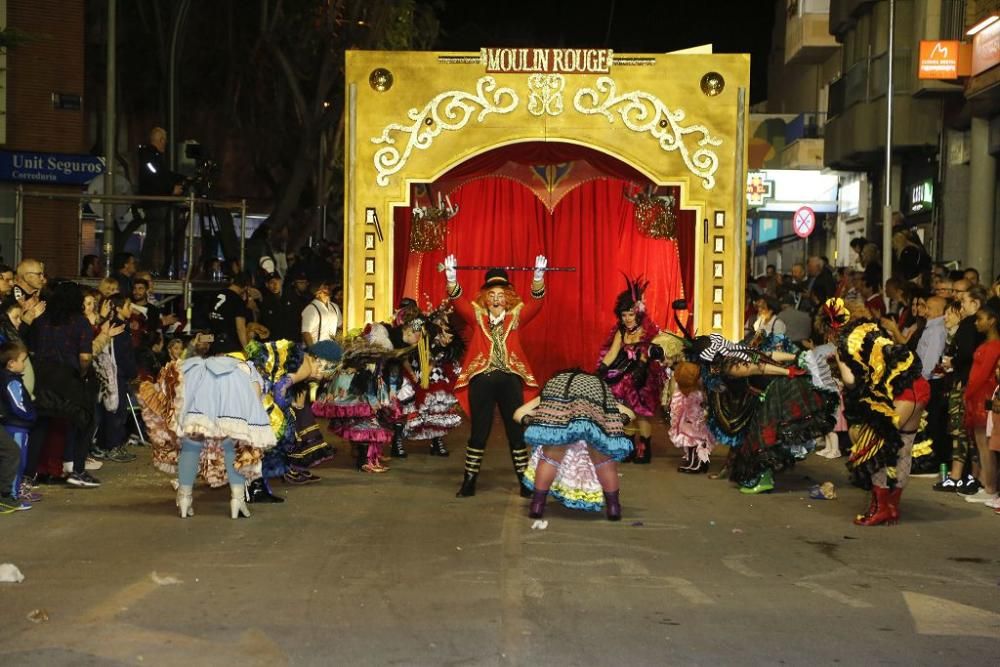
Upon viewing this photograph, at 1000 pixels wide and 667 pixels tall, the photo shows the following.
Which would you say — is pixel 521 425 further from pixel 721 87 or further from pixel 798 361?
pixel 721 87

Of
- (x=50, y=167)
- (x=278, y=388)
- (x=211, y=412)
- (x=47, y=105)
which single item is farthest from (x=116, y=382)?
(x=47, y=105)

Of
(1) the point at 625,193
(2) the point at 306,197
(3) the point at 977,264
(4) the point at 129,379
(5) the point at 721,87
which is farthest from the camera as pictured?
(2) the point at 306,197

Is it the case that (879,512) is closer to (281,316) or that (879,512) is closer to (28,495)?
(28,495)

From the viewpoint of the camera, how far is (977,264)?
2548 cm

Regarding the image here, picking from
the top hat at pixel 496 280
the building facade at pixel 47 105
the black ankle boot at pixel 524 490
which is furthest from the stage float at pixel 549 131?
the building facade at pixel 47 105

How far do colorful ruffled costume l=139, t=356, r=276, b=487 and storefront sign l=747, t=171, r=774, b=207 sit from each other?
97.7ft

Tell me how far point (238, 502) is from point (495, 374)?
265 cm

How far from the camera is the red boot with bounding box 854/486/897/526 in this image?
447 inches

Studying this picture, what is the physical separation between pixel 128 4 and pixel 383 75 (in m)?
15.8

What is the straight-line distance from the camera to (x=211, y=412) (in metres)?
11.1

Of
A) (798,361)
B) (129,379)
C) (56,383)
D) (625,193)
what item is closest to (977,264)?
(625,193)

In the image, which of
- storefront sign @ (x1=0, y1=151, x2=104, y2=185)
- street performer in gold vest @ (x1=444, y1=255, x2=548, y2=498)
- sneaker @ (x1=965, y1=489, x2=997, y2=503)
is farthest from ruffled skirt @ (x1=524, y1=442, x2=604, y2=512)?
storefront sign @ (x1=0, y1=151, x2=104, y2=185)

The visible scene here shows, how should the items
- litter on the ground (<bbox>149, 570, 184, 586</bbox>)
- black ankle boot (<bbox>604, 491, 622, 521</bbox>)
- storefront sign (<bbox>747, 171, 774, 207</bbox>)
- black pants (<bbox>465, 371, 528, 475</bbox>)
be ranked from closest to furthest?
litter on the ground (<bbox>149, 570, 184, 586</bbox>) → black ankle boot (<bbox>604, 491, 622, 521</bbox>) → black pants (<bbox>465, 371, 528, 475</bbox>) → storefront sign (<bbox>747, 171, 774, 207</bbox>)

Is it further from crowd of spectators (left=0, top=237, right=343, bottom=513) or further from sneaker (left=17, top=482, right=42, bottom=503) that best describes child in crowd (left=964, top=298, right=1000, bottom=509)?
sneaker (left=17, top=482, right=42, bottom=503)
